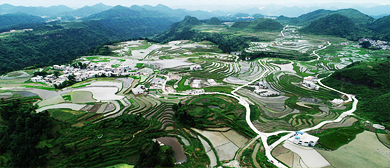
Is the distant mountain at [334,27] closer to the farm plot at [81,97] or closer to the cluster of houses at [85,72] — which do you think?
the cluster of houses at [85,72]

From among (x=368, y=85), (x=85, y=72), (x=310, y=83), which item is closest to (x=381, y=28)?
(x=368, y=85)

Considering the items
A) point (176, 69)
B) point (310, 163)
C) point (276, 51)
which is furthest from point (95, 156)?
point (276, 51)

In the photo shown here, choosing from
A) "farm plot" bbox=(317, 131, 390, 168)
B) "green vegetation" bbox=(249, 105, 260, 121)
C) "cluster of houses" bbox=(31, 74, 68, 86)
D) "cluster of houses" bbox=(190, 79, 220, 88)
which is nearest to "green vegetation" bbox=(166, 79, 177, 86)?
"cluster of houses" bbox=(190, 79, 220, 88)

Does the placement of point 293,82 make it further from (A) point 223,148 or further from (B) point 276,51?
(B) point 276,51

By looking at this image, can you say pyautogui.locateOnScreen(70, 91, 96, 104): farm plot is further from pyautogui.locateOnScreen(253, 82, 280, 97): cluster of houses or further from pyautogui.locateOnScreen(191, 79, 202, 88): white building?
pyautogui.locateOnScreen(253, 82, 280, 97): cluster of houses

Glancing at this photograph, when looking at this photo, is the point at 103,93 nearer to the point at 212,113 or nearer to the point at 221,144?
the point at 212,113
